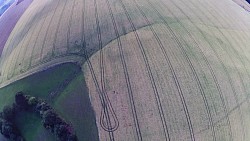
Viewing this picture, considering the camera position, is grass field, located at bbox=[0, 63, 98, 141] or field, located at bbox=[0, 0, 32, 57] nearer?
grass field, located at bbox=[0, 63, 98, 141]

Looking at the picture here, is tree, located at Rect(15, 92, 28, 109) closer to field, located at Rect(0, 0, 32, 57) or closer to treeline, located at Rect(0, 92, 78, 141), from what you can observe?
treeline, located at Rect(0, 92, 78, 141)

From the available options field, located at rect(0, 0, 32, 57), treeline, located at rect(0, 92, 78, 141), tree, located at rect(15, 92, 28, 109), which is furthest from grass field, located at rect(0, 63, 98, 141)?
field, located at rect(0, 0, 32, 57)

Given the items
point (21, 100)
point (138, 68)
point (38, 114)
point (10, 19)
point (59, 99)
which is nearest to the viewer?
point (38, 114)

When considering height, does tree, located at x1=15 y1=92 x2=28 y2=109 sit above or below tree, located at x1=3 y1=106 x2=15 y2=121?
above

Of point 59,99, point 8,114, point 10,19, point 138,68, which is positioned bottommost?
point 8,114

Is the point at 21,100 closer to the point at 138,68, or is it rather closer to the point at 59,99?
the point at 59,99

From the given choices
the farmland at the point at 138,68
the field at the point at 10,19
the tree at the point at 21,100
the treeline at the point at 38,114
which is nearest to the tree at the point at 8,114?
the treeline at the point at 38,114

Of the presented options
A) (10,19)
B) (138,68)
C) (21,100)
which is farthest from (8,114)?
(10,19)
